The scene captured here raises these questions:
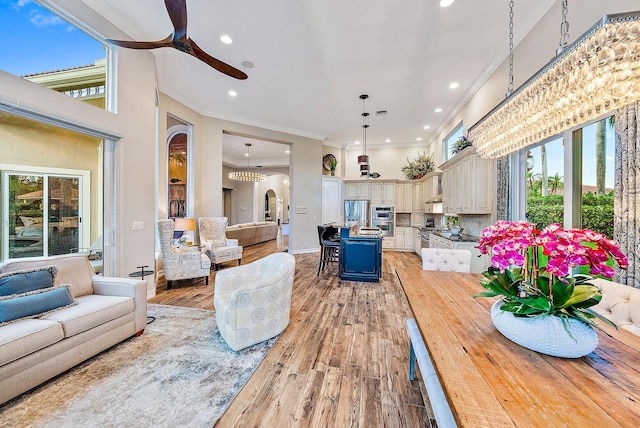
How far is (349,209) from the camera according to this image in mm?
7930

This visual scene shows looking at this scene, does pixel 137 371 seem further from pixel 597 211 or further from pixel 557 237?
pixel 597 211

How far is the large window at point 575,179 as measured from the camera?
6.81ft

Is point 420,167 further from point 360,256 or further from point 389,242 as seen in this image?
point 360,256

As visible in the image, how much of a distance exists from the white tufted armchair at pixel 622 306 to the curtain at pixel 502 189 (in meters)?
2.02

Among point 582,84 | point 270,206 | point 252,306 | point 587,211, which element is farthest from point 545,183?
point 270,206

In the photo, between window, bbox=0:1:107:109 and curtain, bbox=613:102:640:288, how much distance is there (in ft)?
16.5

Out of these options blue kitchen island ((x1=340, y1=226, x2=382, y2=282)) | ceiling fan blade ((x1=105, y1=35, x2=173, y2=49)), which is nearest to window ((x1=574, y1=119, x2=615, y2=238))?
blue kitchen island ((x1=340, y1=226, x2=382, y2=282))

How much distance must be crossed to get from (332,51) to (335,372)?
3945mm

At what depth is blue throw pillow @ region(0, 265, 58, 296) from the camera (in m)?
1.95

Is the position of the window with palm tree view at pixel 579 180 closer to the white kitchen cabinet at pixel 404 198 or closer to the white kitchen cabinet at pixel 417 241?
the white kitchen cabinet at pixel 417 241

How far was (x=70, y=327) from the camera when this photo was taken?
1.93 m

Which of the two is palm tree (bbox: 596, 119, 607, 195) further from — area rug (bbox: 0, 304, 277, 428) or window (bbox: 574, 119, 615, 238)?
area rug (bbox: 0, 304, 277, 428)

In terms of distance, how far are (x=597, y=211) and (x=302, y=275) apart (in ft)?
13.6

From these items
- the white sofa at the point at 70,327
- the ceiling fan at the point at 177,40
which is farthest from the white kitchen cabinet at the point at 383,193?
the white sofa at the point at 70,327
